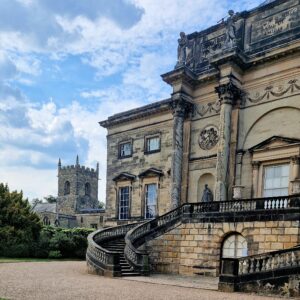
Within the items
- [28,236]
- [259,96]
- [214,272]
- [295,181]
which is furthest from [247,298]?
[28,236]

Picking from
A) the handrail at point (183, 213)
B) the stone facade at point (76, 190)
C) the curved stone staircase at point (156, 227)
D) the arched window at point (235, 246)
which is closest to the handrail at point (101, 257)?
the curved stone staircase at point (156, 227)

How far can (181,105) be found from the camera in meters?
25.0

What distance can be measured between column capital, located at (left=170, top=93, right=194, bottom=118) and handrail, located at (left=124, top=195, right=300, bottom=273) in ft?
24.9

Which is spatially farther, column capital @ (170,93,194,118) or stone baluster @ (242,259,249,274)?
column capital @ (170,93,194,118)

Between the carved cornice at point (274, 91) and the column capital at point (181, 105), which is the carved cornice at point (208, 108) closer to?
the column capital at point (181, 105)

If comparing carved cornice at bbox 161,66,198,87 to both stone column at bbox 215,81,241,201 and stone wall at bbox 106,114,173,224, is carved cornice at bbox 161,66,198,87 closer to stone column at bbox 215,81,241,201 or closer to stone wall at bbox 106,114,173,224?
stone column at bbox 215,81,241,201

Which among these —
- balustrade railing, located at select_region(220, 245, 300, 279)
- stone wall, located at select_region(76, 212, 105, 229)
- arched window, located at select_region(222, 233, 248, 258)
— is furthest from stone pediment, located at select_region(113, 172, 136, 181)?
balustrade railing, located at select_region(220, 245, 300, 279)

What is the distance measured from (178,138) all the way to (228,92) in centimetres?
461

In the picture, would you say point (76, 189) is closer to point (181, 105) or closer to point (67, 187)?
point (67, 187)

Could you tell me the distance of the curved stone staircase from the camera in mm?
16578

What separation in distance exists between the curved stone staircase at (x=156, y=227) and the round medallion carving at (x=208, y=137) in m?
5.97

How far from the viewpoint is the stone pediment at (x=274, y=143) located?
20.1 meters

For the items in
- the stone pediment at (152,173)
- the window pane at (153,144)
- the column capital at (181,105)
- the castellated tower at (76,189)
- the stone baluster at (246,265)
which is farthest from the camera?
the castellated tower at (76,189)

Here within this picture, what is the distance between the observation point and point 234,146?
22406 millimetres
